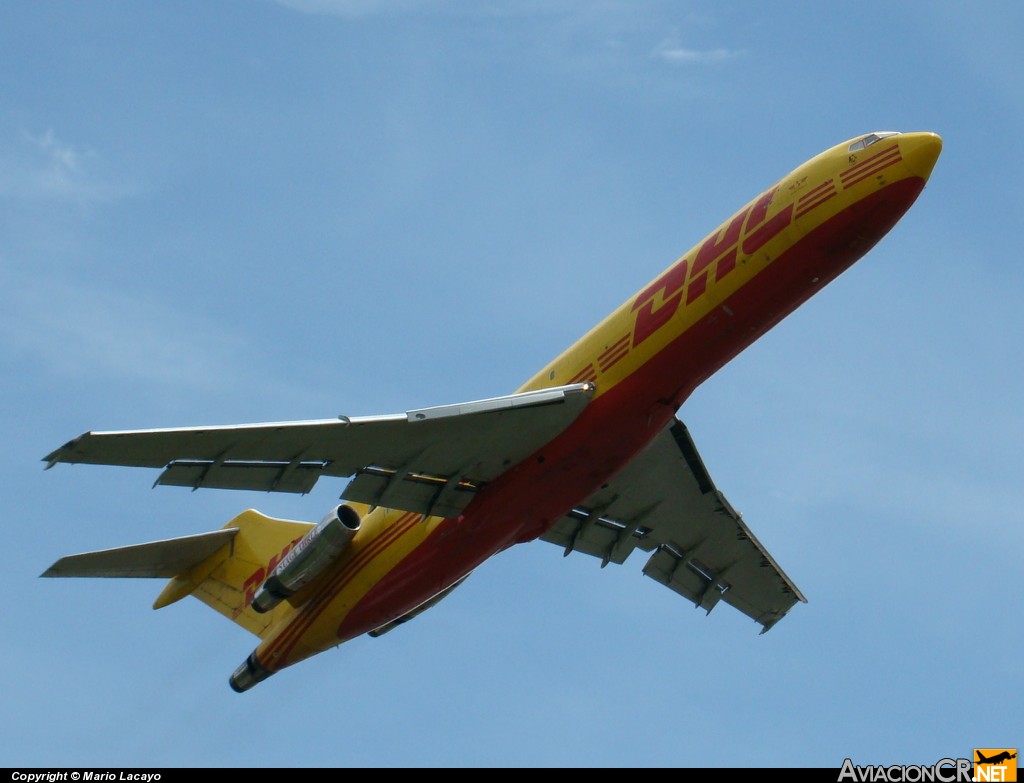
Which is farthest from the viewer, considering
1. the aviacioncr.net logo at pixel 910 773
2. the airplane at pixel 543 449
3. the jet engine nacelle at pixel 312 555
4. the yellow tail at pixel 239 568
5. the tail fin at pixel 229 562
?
the yellow tail at pixel 239 568

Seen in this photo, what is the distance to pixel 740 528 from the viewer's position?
3362 centimetres

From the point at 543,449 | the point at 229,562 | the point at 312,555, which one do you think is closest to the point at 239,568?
the point at 229,562

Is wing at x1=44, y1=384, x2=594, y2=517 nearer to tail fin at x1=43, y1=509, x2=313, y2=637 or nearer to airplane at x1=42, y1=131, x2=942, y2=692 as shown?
airplane at x1=42, y1=131, x2=942, y2=692

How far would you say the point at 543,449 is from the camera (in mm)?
27625

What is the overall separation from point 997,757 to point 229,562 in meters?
18.8

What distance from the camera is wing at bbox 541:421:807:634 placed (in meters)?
31.3

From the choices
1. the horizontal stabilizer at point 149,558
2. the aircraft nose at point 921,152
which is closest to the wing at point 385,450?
the horizontal stabilizer at point 149,558

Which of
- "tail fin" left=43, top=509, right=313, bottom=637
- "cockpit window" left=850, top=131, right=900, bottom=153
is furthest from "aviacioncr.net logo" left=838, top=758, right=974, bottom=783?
"tail fin" left=43, top=509, right=313, bottom=637

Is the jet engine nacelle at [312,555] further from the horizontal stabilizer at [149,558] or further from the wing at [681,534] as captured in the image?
the wing at [681,534]

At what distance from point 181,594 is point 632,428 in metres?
13.4

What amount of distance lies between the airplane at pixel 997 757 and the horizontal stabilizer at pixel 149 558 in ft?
60.7

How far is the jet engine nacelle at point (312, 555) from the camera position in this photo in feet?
99.0

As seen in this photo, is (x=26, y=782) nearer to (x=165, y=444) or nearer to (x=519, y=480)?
(x=165, y=444)

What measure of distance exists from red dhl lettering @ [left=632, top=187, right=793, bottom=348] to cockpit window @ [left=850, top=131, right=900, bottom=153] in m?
1.57
